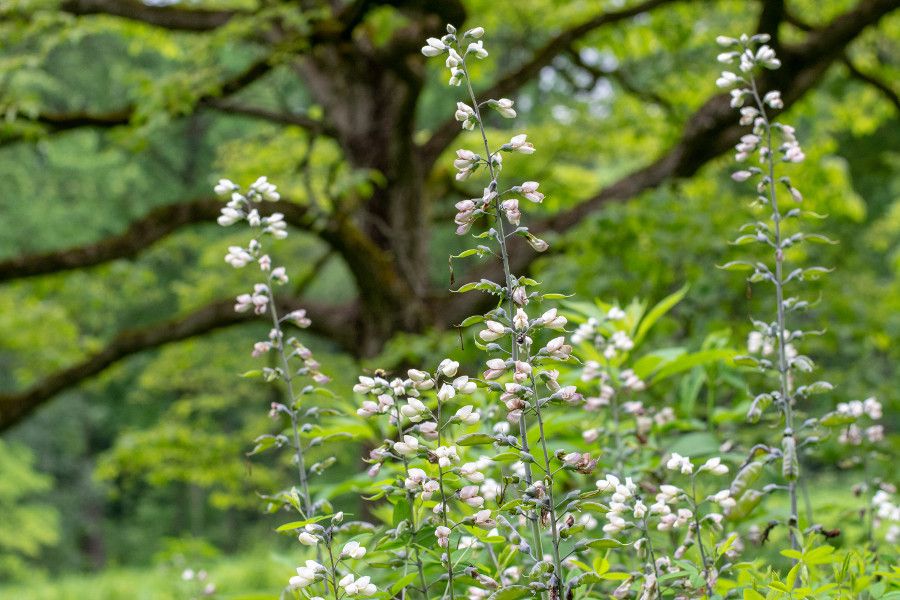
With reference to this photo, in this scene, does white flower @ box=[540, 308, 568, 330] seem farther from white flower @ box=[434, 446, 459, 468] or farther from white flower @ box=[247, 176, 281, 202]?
white flower @ box=[247, 176, 281, 202]

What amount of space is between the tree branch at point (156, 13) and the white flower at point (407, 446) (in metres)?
6.50

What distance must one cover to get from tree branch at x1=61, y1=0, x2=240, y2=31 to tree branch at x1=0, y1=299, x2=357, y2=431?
7.48 ft

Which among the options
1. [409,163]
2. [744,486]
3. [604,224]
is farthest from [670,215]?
[744,486]

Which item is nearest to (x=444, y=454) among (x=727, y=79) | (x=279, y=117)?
(x=727, y=79)

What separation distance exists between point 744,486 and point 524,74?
6295mm

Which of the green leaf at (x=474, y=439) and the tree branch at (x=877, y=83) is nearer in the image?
the green leaf at (x=474, y=439)

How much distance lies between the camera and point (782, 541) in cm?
279

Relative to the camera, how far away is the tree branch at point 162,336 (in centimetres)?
770

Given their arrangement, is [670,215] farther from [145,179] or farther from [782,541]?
[145,179]

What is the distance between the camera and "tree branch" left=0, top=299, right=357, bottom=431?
25.2 feet

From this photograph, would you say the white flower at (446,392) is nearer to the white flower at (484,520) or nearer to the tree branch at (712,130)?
the white flower at (484,520)

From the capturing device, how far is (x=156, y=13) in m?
7.42

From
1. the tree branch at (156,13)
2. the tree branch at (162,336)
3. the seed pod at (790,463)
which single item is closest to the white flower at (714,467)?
the seed pod at (790,463)

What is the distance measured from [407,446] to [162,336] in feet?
23.1
